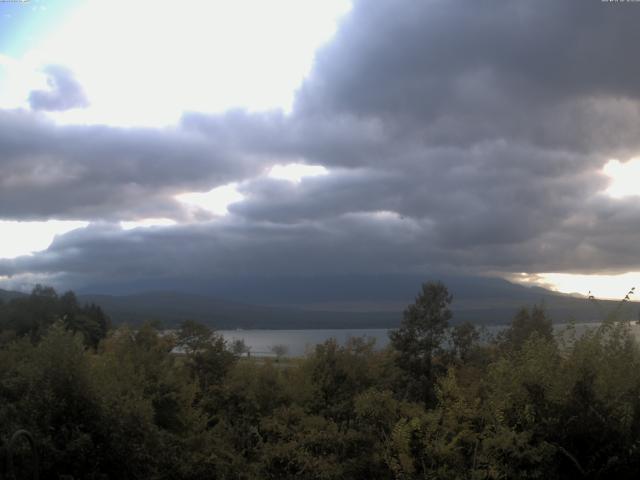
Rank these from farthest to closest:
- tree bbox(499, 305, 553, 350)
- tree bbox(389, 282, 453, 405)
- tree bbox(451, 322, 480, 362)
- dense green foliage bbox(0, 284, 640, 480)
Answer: tree bbox(451, 322, 480, 362)
tree bbox(389, 282, 453, 405)
tree bbox(499, 305, 553, 350)
dense green foliage bbox(0, 284, 640, 480)

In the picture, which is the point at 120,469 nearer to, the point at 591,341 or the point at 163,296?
the point at 591,341

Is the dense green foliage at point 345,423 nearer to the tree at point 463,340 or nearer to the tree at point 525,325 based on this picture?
the tree at point 525,325

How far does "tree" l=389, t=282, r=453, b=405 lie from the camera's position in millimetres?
21750

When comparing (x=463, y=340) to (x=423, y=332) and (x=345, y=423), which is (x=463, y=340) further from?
(x=345, y=423)

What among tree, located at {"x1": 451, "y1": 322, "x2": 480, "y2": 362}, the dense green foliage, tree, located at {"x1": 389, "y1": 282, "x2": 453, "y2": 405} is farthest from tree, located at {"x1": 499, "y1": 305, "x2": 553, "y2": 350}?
the dense green foliage

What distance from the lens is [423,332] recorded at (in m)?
22.3

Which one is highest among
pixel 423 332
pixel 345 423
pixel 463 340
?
pixel 423 332

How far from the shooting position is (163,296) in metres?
188

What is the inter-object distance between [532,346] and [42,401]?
6.93 m

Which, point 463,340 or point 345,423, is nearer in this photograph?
point 345,423

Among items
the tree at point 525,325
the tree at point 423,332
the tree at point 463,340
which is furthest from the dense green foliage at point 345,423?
the tree at point 463,340

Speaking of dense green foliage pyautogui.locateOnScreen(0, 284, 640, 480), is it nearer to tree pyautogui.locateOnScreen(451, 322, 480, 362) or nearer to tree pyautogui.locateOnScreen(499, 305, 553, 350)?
tree pyautogui.locateOnScreen(499, 305, 553, 350)

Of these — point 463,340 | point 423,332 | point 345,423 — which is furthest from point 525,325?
point 345,423

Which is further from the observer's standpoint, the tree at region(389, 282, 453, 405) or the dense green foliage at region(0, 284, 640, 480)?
the tree at region(389, 282, 453, 405)
